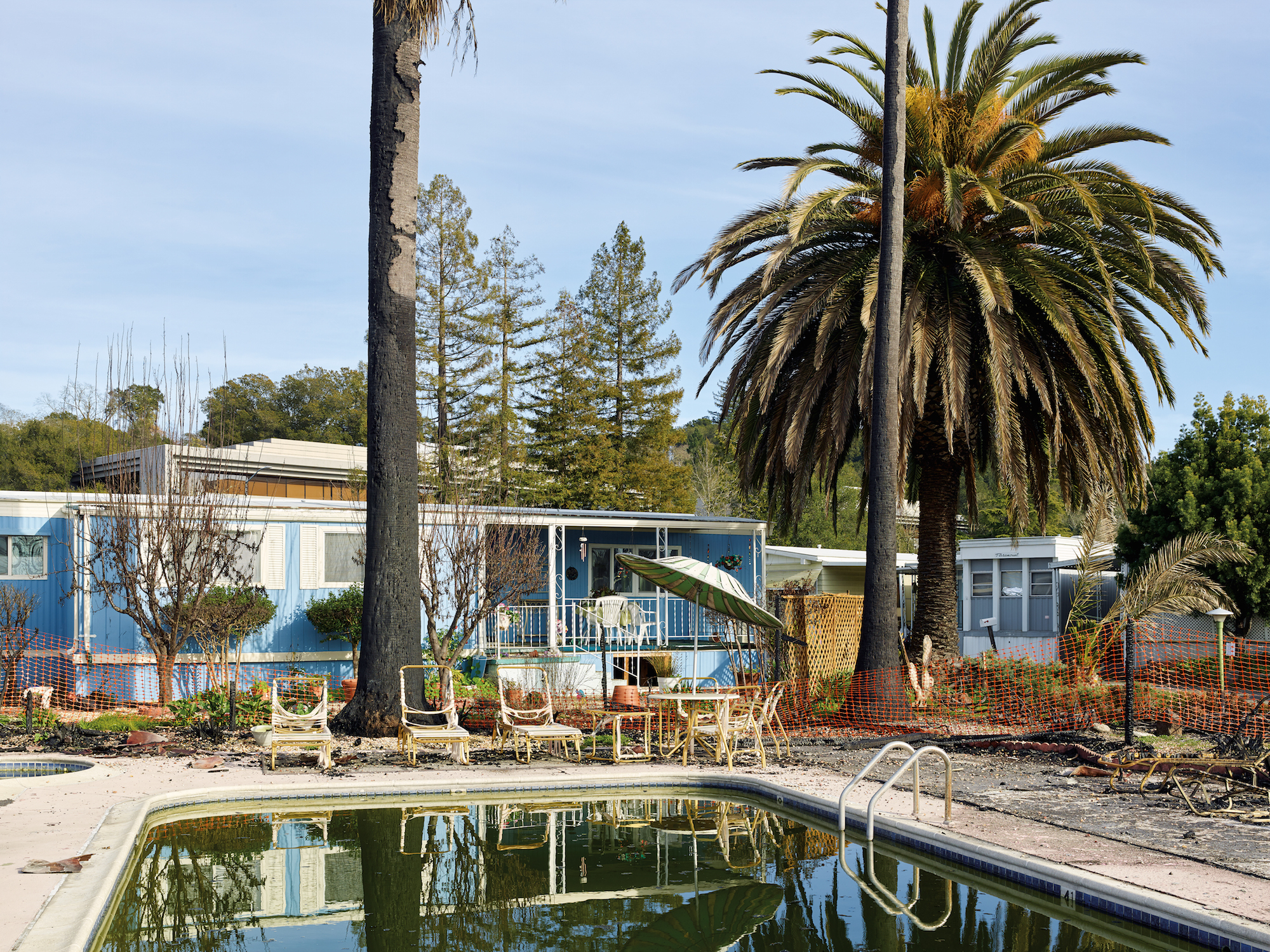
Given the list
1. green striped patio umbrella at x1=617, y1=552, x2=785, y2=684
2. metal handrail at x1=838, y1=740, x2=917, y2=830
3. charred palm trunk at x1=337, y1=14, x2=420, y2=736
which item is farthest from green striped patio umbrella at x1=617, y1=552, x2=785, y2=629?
metal handrail at x1=838, y1=740, x2=917, y2=830

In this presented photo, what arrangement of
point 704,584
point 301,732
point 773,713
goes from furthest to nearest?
1. point 773,713
2. point 704,584
3. point 301,732

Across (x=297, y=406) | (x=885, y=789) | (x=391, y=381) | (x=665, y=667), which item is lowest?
(x=665, y=667)

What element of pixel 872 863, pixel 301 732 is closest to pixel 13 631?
pixel 301 732

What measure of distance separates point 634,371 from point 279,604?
20.5m

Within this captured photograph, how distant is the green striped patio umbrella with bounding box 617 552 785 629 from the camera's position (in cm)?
1186

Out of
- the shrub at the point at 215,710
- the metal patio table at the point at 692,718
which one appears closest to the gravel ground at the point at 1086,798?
the metal patio table at the point at 692,718

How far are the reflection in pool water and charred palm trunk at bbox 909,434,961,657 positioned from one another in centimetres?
750

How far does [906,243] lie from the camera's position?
53.4 feet

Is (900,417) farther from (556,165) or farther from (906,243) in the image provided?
A: (556,165)

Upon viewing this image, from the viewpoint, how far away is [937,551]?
54.0 ft

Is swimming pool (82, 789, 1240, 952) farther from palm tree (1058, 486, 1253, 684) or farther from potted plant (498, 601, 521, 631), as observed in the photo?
potted plant (498, 601, 521, 631)

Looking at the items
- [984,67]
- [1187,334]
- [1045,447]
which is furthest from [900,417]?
[984,67]

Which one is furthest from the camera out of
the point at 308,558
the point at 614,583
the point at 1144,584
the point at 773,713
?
the point at 614,583

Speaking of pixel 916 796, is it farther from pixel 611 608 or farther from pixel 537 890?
pixel 611 608
